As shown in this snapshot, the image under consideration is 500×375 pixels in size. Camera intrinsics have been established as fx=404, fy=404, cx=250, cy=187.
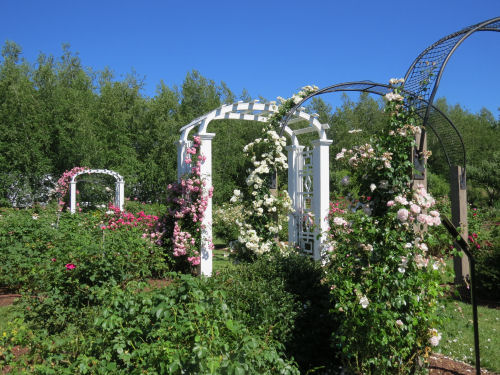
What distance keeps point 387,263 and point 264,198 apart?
3173 mm

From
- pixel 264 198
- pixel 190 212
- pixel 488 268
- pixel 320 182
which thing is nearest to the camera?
pixel 488 268

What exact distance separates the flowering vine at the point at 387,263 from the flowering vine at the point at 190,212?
3.22 metres

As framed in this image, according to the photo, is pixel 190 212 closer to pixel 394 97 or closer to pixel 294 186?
pixel 294 186

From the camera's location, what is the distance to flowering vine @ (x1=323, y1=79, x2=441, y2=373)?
8.52ft

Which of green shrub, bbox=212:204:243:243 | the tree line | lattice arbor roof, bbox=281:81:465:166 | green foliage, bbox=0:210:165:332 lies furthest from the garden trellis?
the tree line

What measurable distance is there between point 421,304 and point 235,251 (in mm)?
3522

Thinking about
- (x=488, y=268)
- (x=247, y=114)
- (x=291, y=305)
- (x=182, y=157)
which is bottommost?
(x=488, y=268)

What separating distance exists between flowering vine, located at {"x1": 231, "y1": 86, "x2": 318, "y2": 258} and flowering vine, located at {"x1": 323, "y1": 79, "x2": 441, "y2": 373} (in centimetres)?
267

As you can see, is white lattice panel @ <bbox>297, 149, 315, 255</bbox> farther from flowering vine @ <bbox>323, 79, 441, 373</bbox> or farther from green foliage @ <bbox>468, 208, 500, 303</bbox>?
flowering vine @ <bbox>323, 79, 441, 373</bbox>

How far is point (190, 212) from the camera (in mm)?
6117

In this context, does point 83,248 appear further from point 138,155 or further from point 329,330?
point 138,155

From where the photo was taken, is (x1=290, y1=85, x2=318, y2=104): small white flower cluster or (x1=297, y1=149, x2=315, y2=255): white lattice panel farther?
(x1=297, y1=149, x2=315, y2=255): white lattice panel

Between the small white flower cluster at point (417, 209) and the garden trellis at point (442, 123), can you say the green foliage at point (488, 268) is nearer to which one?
the garden trellis at point (442, 123)

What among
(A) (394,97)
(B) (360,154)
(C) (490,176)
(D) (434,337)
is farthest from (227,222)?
(C) (490,176)
